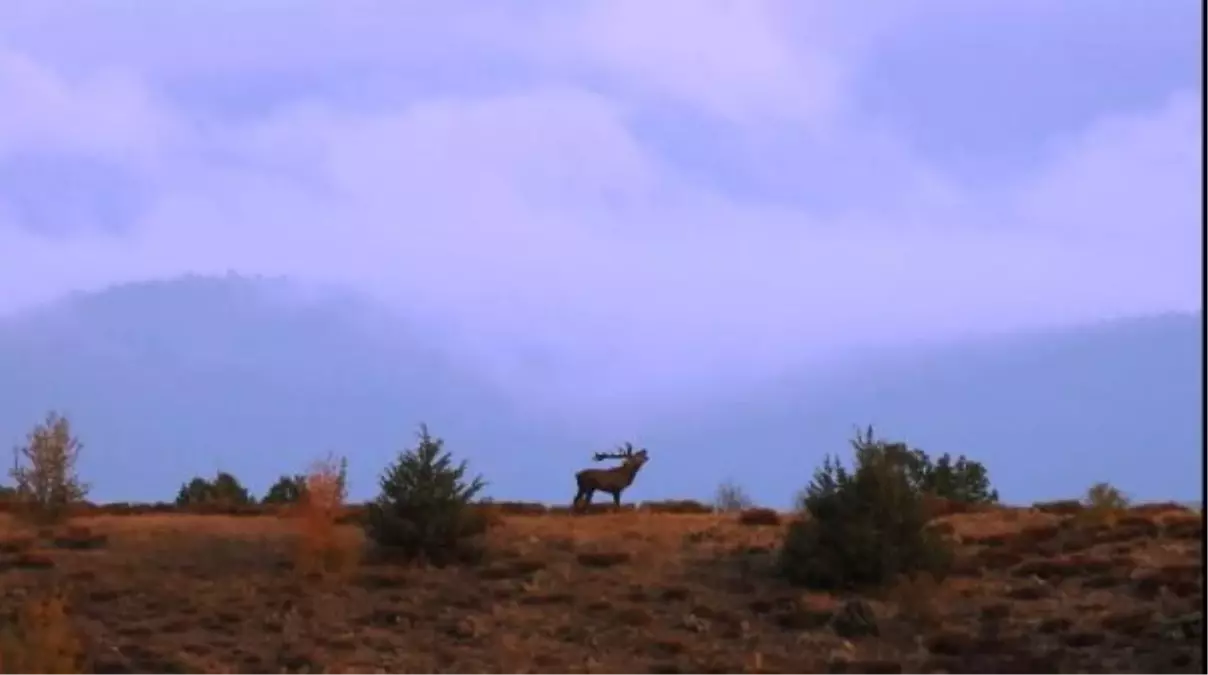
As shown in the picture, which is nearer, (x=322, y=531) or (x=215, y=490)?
(x=322, y=531)

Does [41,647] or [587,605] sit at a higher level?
[587,605]

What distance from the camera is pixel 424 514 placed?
28828mm

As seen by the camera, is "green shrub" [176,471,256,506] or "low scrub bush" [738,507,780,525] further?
"green shrub" [176,471,256,506]

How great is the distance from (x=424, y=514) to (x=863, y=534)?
7380 mm

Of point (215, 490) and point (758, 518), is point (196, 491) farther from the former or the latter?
point (758, 518)

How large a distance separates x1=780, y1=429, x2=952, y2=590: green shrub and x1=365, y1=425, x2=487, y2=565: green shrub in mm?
5470

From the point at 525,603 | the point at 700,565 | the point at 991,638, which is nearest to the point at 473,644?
the point at 525,603

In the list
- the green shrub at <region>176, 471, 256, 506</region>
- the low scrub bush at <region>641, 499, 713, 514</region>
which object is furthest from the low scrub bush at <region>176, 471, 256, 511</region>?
the low scrub bush at <region>641, 499, 713, 514</region>

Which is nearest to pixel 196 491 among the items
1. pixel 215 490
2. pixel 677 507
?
pixel 215 490

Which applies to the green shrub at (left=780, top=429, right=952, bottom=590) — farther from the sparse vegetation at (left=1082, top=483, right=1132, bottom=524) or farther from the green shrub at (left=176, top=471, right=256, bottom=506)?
the green shrub at (left=176, top=471, right=256, bottom=506)

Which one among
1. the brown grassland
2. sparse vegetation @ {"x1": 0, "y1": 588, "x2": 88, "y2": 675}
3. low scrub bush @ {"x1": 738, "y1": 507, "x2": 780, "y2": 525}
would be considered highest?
low scrub bush @ {"x1": 738, "y1": 507, "x2": 780, "y2": 525}

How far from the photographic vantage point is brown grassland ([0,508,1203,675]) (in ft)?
74.6

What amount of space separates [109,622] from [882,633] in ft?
36.9

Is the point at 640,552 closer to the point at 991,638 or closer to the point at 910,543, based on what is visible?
the point at 910,543
